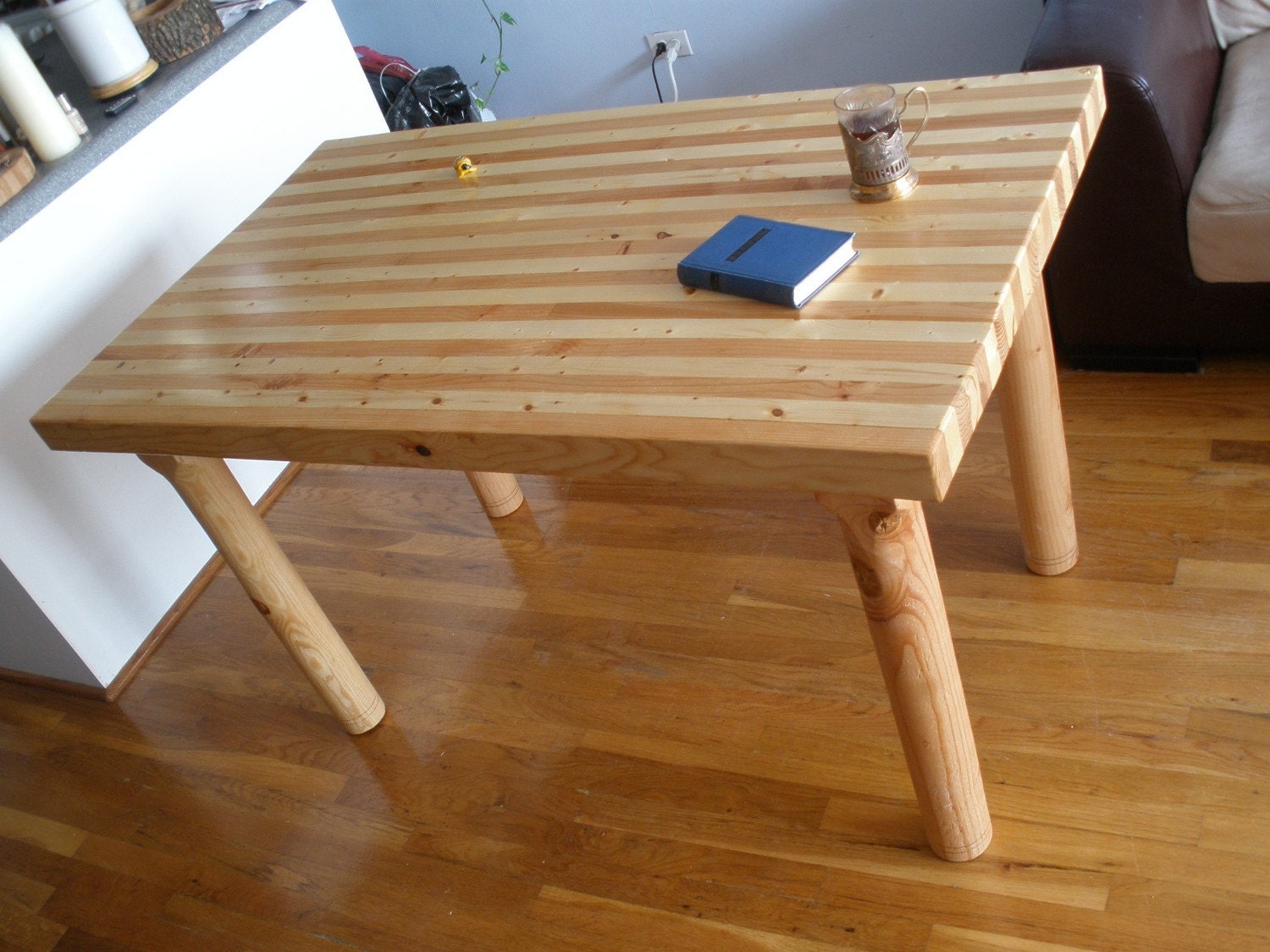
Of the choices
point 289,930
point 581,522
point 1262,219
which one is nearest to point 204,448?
point 289,930

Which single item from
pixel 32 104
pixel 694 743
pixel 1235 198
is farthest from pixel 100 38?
pixel 1235 198

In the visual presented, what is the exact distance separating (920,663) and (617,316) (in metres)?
0.53

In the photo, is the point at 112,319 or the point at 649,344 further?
the point at 112,319

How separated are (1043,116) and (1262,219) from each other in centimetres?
52

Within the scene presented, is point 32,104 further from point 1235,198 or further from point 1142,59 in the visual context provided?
point 1235,198

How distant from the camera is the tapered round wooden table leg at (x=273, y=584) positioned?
1666 millimetres

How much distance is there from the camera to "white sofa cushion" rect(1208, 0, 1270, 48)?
213 cm

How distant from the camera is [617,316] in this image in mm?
1408

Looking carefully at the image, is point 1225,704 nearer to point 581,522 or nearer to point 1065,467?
point 1065,467

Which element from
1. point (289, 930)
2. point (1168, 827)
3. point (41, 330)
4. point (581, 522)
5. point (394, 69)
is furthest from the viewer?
point (394, 69)

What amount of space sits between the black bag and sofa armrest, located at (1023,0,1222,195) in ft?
5.13

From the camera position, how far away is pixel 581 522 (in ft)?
7.31

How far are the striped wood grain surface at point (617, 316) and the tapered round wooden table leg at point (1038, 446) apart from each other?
0.65 ft

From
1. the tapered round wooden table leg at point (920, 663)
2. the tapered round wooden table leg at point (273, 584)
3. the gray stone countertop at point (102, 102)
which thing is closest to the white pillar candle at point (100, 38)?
the gray stone countertop at point (102, 102)
